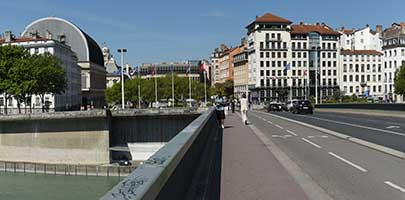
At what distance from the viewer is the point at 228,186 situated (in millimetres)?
10000

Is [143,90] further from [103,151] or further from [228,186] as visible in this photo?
[228,186]

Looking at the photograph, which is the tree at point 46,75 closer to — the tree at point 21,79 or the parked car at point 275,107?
the tree at point 21,79

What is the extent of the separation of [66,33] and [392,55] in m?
97.7

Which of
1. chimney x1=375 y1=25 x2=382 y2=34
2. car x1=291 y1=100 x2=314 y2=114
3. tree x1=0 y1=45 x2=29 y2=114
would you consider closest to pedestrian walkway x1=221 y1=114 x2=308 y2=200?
car x1=291 y1=100 x2=314 y2=114

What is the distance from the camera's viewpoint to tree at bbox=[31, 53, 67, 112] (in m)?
79.7

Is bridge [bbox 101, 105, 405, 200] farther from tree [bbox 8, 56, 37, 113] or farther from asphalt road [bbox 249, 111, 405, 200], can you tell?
tree [bbox 8, 56, 37, 113]

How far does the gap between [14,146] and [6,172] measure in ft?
25.5

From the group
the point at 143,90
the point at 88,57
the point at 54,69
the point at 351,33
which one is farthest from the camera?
the point at 351,33

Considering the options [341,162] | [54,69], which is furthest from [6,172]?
[341,162]

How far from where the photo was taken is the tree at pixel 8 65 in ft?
250

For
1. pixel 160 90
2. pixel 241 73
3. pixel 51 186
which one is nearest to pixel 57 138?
pixel 51 186

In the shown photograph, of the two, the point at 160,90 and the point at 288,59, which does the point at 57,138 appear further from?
the point at 288,59

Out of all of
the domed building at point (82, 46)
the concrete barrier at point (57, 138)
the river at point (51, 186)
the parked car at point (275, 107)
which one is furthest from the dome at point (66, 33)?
the river at point (51, 186)

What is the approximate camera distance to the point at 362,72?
486ft
